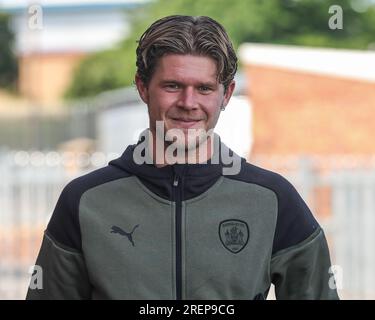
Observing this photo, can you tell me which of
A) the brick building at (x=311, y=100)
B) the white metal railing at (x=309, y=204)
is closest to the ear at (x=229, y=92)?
the white metal railing at (x=309, y=204)

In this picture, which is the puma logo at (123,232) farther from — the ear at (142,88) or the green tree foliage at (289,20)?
the green tree foliage at (289,20)

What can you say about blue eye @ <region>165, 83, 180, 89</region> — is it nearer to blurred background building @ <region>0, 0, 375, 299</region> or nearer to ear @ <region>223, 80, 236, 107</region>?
ear @ <region>223, 80, 236, 107</region>

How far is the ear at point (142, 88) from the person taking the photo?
2.55 meters

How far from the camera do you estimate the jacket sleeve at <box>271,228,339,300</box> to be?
2514 millimetres

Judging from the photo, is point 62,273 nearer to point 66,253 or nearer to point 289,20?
point 66,253

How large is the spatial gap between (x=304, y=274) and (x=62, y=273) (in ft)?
1.91

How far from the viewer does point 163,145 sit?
8.18 ft

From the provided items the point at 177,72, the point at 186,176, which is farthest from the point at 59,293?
the point at 177,72

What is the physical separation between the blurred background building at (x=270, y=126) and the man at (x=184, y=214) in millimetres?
3507

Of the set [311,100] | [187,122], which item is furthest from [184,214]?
[311,100]

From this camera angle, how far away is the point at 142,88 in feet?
8.43

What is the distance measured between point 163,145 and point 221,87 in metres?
0.19

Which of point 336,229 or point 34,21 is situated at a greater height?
point 34,21

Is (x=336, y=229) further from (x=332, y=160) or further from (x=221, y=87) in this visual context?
(x=221, y=87)
